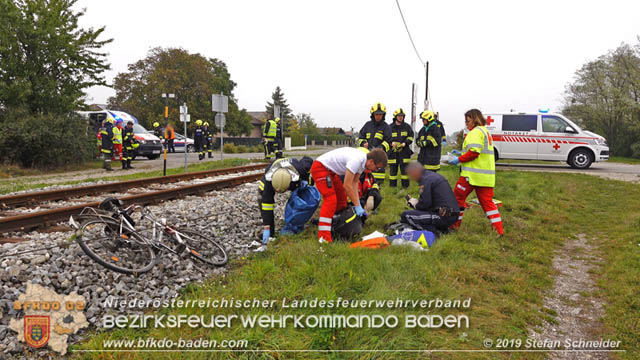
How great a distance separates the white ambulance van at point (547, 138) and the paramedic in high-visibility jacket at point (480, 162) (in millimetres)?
10291

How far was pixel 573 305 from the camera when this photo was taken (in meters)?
3.39

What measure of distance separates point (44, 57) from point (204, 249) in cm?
1563

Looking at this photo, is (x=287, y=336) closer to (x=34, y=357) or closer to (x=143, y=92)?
(x=34, y=357)

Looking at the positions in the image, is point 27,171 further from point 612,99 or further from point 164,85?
point 612,99

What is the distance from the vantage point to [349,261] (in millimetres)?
3664

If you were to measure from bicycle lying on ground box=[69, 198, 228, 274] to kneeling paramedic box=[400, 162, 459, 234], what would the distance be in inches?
105

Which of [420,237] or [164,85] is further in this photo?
[164,85]

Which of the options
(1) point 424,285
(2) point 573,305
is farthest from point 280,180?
(2) point 573,305

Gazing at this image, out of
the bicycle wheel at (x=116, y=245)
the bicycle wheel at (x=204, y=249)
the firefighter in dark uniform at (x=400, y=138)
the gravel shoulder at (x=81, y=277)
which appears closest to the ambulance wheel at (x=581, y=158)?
the firefighter in dark uniform at (x=400, y=138)

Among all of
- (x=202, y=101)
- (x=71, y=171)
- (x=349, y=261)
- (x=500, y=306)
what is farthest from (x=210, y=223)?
(x=202, y=101)

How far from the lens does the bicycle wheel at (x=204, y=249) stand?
397 cm

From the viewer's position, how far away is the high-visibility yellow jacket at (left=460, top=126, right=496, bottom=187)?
514 cm

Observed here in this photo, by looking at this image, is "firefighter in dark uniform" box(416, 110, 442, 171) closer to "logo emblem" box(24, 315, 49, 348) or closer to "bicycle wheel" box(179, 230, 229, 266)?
"bicycle wheel" box(179, 230, 229, 266)

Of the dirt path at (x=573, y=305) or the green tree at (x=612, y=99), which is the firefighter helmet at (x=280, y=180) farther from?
the green tree at (x=612, y=99)
